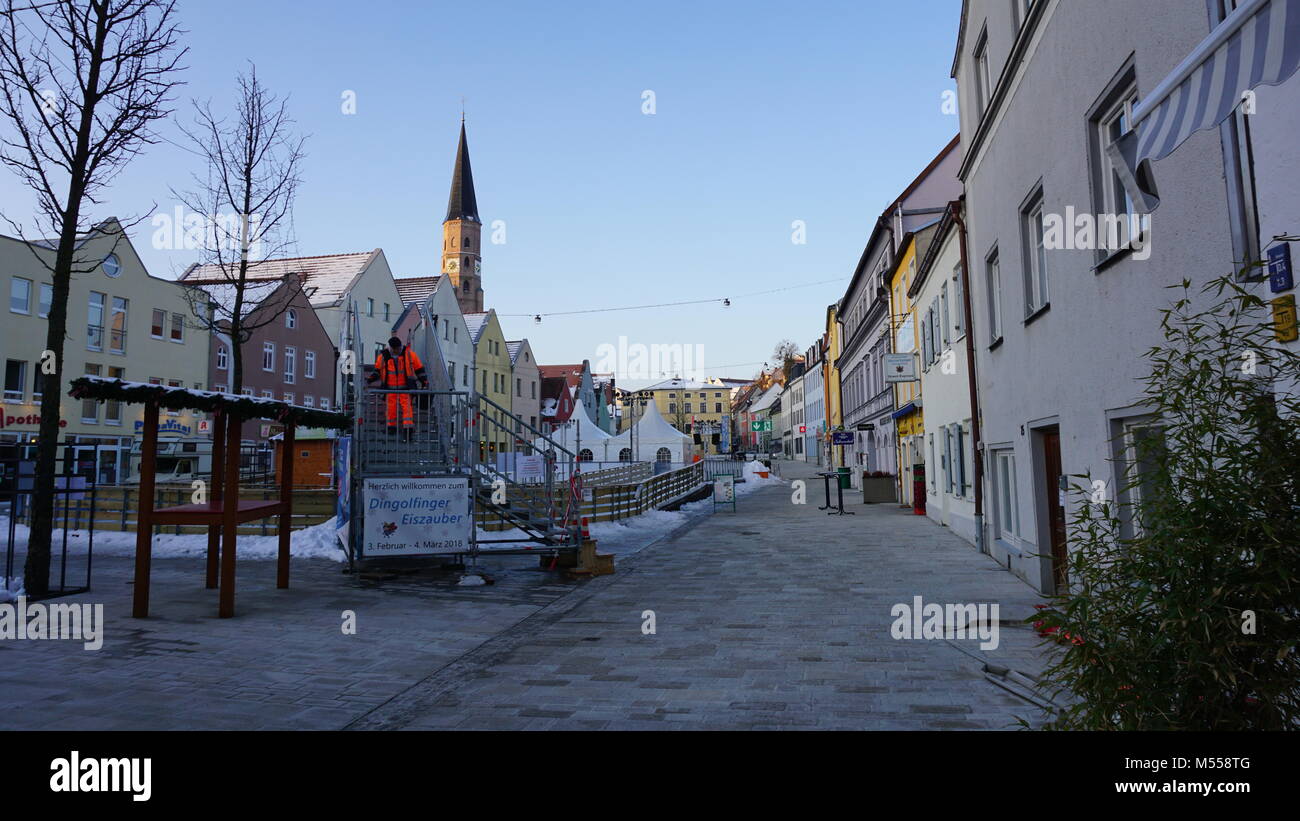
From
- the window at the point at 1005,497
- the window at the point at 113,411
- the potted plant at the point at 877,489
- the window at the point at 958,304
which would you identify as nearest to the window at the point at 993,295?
the window at the point at 958,304

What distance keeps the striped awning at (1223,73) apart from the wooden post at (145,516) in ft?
29.4

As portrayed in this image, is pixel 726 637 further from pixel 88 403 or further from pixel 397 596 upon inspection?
pixel 88 403

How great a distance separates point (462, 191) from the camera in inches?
3428

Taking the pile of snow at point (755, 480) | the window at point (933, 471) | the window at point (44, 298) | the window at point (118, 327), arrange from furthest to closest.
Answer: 1. the pile of snow at point (755, 480)
2. the window at point (118, 327)
3. the window at point (44, 298)
4. the window at point (933, 471)

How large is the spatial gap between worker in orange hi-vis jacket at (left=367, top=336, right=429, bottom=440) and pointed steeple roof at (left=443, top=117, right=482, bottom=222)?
254 ft

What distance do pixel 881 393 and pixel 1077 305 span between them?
914 inches

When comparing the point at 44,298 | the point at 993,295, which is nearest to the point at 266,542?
the point at 993,295

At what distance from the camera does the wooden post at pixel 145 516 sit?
8.27 metres

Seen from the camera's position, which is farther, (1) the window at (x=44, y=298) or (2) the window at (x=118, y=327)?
(2) the window at (x=118, y=327)

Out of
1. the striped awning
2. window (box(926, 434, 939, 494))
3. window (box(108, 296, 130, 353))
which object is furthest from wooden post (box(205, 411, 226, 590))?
window (box(108, 296, 130, 353))

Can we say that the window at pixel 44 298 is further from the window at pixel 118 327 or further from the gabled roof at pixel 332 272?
the gabled roof at pixel 332 272

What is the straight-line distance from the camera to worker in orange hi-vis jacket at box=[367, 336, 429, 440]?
12.1 metres

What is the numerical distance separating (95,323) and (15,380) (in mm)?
4106
